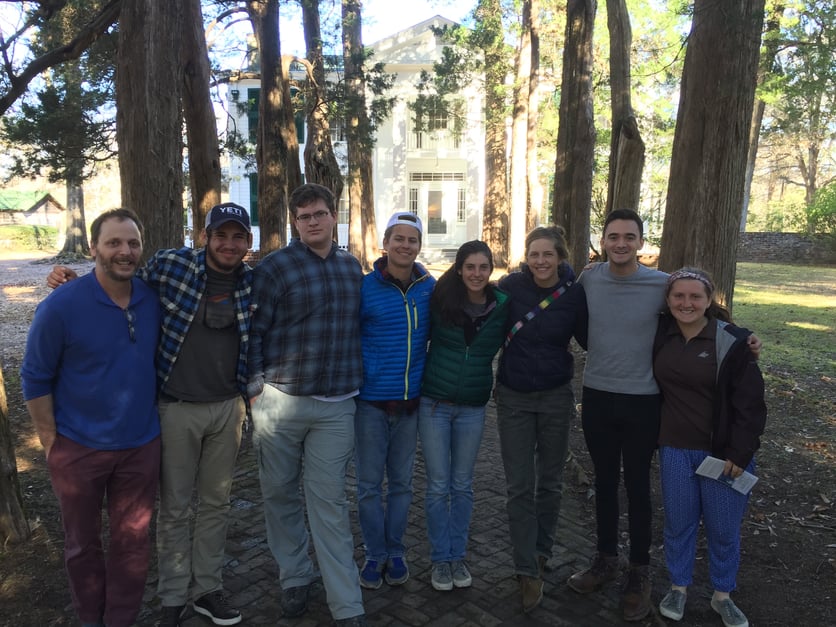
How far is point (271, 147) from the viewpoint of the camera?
431 inches

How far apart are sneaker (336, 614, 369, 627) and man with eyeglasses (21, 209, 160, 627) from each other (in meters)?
1.01

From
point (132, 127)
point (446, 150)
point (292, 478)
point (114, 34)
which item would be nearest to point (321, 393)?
point (292, 478)

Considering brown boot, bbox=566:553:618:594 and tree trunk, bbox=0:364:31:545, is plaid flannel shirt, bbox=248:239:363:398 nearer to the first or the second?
brown boot, bbox=566:553:618:594

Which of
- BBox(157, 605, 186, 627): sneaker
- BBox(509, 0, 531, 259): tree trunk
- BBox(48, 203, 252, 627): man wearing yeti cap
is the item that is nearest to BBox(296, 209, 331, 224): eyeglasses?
BBox(48, 203, 252, 627): man wearing yeti cap

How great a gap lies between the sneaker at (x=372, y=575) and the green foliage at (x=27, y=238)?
4449 centimetres

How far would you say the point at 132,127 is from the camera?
4875 millimetres

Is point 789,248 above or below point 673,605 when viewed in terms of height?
above

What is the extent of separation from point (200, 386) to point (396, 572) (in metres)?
1.62

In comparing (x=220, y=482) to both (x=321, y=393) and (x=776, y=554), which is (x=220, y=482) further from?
(x=776, y=554)

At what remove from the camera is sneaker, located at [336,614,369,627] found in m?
3.21

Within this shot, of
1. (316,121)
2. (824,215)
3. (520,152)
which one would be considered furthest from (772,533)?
(824,215)

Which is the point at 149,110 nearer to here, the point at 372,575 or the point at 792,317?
the point at 372,575

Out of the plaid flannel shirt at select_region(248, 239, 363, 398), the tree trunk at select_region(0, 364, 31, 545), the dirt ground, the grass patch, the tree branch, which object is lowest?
the grass patch

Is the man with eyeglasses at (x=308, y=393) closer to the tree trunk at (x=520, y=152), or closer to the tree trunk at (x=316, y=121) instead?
the tree trunk at (x=316, y=121)
